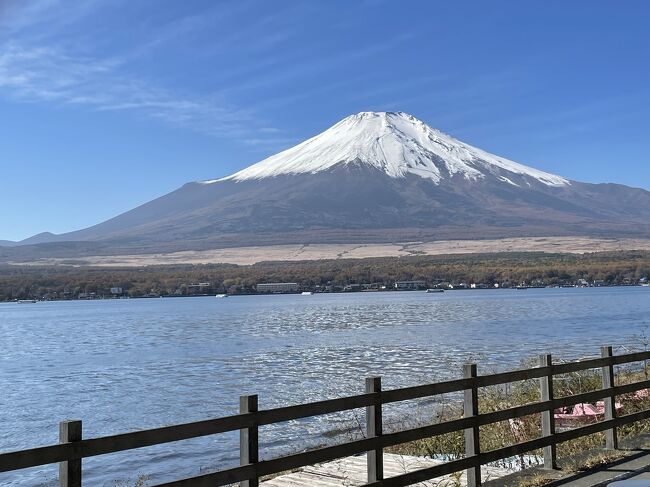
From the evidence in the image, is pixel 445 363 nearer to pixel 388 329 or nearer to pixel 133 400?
pixel 133 400

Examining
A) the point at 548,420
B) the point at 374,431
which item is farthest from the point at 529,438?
the point at 374,431

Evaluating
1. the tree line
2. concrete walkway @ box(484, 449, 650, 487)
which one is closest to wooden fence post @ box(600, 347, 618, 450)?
concrete walkway @ box(484, 449, 650, 487)

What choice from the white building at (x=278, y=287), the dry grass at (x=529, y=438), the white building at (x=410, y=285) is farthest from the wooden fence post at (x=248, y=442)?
the white building at (x=278, y=287)

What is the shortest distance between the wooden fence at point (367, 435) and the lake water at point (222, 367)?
902cm

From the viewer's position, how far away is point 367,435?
7.70m

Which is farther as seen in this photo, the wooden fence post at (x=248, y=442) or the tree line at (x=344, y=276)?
the tree line at (x=344, y=276)

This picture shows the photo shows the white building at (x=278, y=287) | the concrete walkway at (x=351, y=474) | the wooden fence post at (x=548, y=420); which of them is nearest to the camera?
the wooden fence post at (x=548, y=420)

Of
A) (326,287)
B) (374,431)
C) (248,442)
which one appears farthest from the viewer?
(326,287)

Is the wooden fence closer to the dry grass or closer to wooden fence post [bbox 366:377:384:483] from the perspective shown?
wooden fence post [bbox 366:377:384:483]

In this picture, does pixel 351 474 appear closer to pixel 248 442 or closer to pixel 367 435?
pixel 367 435

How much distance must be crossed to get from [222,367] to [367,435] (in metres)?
31.4

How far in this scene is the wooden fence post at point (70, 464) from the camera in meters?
5.93

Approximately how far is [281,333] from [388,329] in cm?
788

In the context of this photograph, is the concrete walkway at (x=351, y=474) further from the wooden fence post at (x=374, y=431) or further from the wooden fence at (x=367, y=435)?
the wooden fence post at (x=374, y=431)
